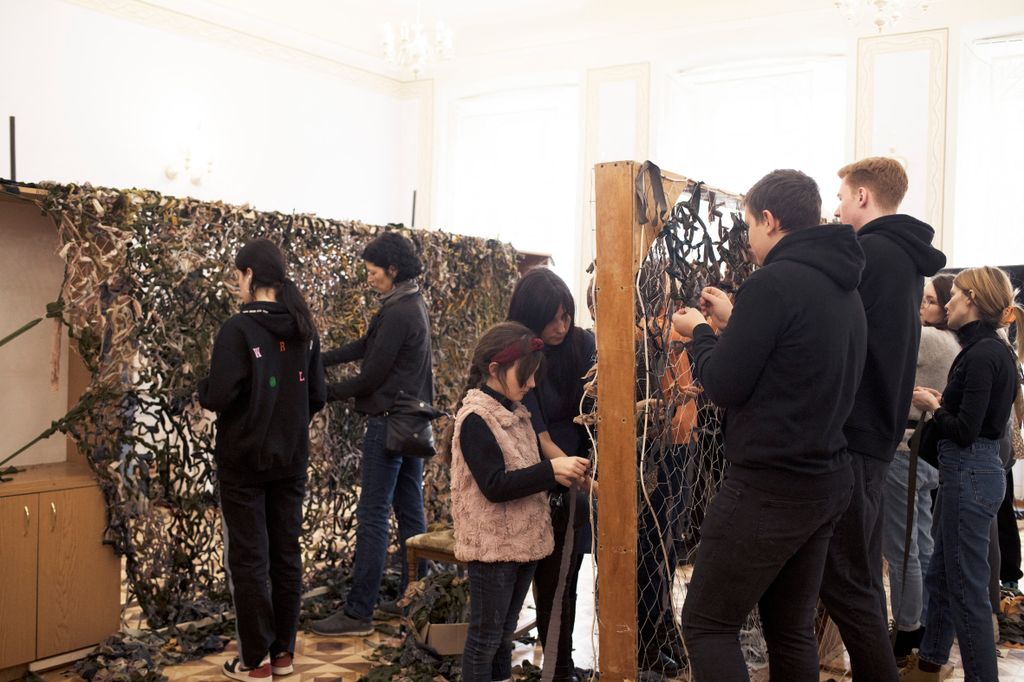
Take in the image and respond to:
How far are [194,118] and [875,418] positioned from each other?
676 cm

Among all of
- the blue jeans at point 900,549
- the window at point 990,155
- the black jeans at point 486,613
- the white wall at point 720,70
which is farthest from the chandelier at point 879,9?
the black jeans at point 486,613

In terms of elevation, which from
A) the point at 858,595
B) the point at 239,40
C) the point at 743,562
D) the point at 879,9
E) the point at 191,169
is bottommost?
the point at 858,595

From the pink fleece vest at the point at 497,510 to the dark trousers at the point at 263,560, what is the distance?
0.93m

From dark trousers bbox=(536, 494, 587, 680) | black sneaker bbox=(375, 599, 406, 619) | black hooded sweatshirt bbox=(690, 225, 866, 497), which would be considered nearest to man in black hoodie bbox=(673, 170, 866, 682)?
black hooded sweatshirt bbox=(690, 225, 866, 497)

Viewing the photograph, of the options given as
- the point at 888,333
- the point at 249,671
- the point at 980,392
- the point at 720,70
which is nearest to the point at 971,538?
the point at 980,392

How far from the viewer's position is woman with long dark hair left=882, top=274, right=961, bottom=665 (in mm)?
3420

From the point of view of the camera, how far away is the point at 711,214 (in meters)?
2.83

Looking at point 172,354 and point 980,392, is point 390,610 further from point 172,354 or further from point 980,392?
point 980,392

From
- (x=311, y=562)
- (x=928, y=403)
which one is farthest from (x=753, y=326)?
(x=311, y=562)

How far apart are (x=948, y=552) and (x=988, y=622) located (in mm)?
240

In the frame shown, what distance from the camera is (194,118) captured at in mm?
7742

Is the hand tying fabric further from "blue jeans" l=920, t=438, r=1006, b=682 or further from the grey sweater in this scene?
the grey sweater

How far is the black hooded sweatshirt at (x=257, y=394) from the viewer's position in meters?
3.06

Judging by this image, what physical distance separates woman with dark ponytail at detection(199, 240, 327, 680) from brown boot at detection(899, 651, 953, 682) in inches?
89.4
